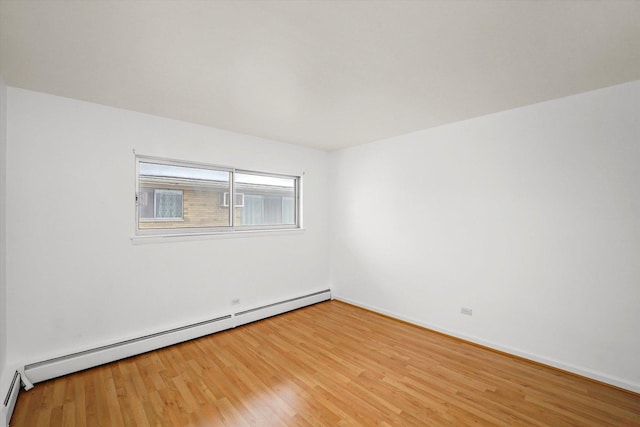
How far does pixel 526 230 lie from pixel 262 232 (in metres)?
3.09

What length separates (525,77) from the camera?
2.15 meters

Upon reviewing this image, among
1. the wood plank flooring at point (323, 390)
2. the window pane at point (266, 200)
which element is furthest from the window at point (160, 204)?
the wood plank flooring at point (323, 390)

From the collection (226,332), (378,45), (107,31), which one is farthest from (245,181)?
(378,45)

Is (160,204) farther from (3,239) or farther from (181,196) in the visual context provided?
(3,239)

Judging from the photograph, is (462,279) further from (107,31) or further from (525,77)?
(107,31)

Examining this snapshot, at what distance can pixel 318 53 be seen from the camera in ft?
6.04

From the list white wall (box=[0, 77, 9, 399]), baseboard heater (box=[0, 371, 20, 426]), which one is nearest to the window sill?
white wall (box=[0, 77, 9, 399])

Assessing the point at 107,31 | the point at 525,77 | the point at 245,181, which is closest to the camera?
the point at 107,31

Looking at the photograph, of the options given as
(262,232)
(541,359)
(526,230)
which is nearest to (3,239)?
(262,232)

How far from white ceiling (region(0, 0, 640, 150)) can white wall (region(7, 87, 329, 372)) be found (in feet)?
1.01

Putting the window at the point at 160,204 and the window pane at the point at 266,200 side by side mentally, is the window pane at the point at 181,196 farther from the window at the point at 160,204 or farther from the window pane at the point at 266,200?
the window pane at the point at 266,200

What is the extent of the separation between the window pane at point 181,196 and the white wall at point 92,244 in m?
0.18

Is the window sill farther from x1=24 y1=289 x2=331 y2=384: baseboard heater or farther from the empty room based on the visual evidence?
x1=24 y1=289 x2=331 y2=384: baseboard heater

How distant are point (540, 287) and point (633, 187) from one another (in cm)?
110
